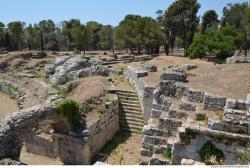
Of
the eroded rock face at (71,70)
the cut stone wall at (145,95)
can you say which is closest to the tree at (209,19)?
the eroded rock face at (71,70)

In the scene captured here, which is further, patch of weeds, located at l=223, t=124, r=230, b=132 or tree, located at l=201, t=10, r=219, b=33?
tree, located at l=201, t=10, r=219, b=33

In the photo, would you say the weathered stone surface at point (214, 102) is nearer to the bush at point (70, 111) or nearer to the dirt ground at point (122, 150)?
the dirt ground at point (122, 150)

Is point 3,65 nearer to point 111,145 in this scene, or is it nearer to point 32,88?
point 32,88

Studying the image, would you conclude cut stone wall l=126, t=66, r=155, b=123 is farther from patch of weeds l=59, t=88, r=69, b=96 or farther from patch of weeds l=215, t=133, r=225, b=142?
patch of weeds l=215, t=133, r=225, b=142

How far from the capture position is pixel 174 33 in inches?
1907

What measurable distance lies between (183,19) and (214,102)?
115 ft

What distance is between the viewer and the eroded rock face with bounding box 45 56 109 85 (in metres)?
27.6

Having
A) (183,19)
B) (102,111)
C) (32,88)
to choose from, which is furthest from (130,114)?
(183,19)

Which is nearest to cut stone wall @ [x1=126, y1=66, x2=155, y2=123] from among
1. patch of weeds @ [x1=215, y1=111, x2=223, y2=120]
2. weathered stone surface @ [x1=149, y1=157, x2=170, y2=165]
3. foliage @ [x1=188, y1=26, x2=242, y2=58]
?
patch of weeds @ [x1=215, y1=111, x2=223, y2=120]

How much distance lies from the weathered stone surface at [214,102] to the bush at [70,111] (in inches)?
270

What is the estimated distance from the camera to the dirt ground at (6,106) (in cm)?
2546

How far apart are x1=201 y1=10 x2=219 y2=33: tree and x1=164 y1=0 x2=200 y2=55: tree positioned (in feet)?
16.9

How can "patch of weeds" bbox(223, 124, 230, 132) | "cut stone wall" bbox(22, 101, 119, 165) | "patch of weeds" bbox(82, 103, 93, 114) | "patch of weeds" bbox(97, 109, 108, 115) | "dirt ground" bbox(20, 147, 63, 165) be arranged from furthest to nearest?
"patch of weeds" bbox(97, 109, 108, 115) → "patch of weeds" bbox(82, 103, 93, 114) → "dirt ground" bbox(20, 147, 63, 165) → "cut stone wall" bbox(22, 101, 119, 165) → "patch of weeds" bbox(223, 124, 230, 132)

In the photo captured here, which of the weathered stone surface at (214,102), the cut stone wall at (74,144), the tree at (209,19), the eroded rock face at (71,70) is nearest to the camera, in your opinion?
the weathered stone surface at (214,102)
